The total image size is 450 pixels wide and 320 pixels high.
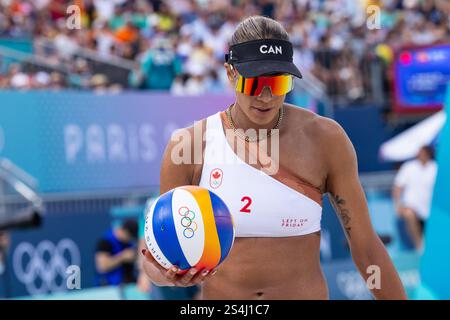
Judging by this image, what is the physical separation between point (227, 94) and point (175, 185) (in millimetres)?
8525

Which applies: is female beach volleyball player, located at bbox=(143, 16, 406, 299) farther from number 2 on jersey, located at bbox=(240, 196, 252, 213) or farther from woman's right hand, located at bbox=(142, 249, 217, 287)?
woman's right hand, located at bbox=(142, 249, 217, 287)

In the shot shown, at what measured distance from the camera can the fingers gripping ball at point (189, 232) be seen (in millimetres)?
3414

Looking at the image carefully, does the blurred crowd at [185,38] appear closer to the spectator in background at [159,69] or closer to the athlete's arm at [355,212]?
the spectator in background at [159,69]

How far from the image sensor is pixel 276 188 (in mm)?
3752

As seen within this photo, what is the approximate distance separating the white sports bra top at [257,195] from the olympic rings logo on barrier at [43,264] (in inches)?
244

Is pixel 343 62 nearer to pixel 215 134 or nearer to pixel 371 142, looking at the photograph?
Answer: pixel 371 142

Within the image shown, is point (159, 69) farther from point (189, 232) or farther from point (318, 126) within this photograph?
point (189, 232)

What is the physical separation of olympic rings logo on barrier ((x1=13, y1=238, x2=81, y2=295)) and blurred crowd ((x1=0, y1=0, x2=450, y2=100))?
249cm

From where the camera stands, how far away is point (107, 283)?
8.88 meters

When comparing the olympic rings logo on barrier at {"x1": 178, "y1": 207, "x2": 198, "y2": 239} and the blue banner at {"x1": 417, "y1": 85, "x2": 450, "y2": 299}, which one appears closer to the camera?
the olympic rings logo on barrier at {"x1": 178, "y1": 207, "x2": 198, "y2": 239}

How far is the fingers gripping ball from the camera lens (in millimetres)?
3414

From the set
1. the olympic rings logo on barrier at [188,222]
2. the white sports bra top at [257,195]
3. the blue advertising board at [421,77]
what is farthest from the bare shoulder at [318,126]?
the blue advertising board at [421,77]

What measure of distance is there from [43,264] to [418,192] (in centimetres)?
533

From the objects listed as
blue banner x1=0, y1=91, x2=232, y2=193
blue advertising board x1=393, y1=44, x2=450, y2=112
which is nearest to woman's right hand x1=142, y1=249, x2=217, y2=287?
blue banner x1=0, y1=91, x2=232, y2=193
